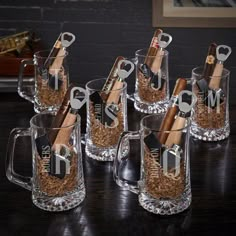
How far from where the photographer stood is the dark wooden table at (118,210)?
1.10 metres

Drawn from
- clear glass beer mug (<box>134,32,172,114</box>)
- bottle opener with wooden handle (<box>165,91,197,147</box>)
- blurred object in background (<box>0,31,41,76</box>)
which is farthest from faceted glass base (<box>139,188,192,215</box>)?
blurred object in background (<box>0,31,41,76</box>)

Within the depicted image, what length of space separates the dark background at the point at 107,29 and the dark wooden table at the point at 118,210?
3.49 feet

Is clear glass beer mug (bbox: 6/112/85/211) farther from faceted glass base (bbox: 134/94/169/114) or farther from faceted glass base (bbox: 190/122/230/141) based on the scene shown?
faceted glass base (bbox: 134/94/169/114)

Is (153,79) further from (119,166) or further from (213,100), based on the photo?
(119,166)

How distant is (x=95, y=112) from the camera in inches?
55.1

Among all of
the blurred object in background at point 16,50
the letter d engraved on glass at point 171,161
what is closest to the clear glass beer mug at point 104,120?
the letter d engraved on glass at point 171,161

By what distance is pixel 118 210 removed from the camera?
117cm

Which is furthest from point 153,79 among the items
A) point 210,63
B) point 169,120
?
point 169,120

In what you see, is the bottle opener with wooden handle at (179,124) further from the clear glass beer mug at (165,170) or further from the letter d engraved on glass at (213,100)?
the letter d engraved on glass at (213,100)

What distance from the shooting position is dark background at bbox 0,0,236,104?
7.90 ft

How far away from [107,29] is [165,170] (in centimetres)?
141

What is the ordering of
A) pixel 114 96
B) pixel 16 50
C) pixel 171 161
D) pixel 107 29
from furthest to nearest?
pixel 107 29, pixel 16 50, pixel 114 96, pixel 171 161

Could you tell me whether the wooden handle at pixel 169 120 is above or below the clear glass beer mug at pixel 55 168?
above

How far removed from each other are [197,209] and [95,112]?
0.37m
